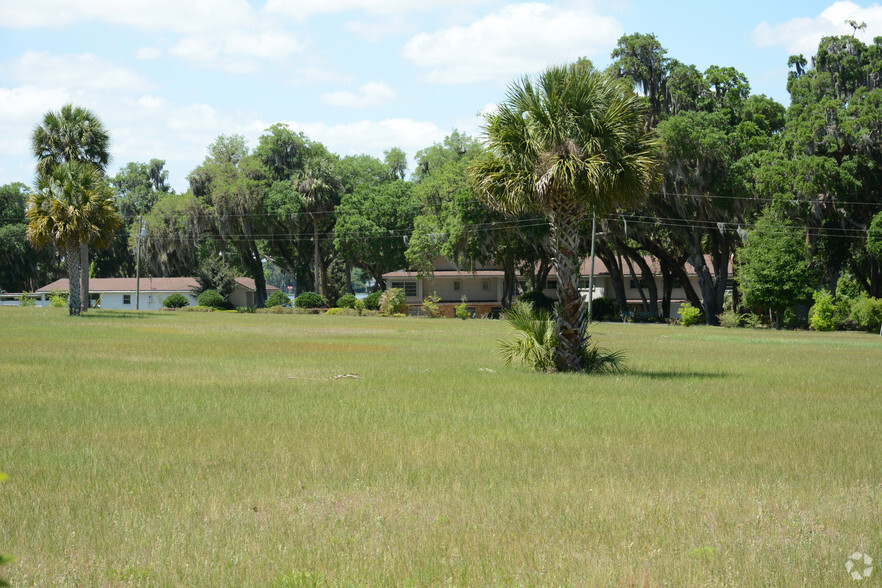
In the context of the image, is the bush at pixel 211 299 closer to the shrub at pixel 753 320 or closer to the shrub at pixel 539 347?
the shrub at pixel 753 320

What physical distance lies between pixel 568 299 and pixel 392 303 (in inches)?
1947

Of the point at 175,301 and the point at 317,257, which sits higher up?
the point at 317,257

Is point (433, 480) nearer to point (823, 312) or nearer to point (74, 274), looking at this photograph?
point (823, 312)

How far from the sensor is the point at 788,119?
54.5 metres

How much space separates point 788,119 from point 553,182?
39.6 meters

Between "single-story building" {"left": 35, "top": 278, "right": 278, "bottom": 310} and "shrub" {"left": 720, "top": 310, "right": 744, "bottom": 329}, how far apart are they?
2022 inches

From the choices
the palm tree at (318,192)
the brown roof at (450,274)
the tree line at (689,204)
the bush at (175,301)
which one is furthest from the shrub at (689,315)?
the bush at (175,301)

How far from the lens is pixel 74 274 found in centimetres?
5316

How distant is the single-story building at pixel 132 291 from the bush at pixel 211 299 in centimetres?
684

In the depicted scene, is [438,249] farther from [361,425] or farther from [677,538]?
[677,538]

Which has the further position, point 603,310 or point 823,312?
point 603,310

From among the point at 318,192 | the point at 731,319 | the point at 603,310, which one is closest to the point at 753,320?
the point at 731,319

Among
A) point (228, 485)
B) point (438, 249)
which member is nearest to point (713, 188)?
point (438, 249)

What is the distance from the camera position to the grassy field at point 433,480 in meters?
6.25
